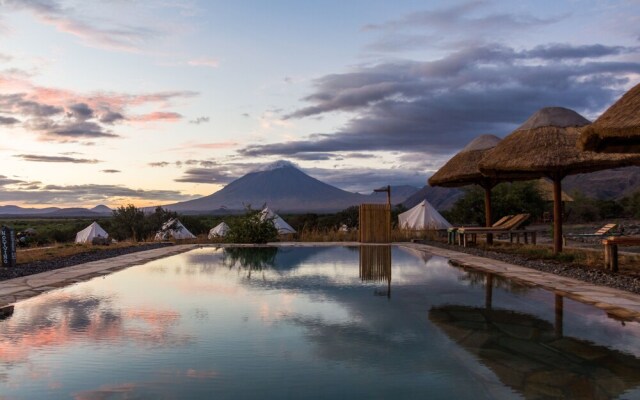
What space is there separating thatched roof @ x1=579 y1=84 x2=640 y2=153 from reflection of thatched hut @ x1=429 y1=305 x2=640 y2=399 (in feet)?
14.0

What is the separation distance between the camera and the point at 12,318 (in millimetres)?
6102

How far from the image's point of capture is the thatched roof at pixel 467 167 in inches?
678

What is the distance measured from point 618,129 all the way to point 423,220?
1590cm

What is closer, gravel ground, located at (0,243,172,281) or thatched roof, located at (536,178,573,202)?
gravel ground, located at (0,243,172,281)

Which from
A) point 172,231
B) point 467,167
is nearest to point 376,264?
point 467,167

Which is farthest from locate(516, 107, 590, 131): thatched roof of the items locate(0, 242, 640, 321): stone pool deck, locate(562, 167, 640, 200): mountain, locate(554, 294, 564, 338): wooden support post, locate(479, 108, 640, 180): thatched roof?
locate(562, 167, 640, 200): mountain

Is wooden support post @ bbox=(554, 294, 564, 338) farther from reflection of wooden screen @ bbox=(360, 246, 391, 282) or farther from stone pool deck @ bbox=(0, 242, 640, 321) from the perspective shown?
reflection of wooden screen @ bbox=(360, 246, 391, 282)

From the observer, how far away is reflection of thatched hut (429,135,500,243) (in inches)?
680

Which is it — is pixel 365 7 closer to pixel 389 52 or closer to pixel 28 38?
pixel 389 52

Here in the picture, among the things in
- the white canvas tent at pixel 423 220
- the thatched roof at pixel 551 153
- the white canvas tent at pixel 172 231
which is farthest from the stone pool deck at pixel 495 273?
the white canvas tent at pixel 172 231

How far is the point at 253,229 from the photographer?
1945 cm

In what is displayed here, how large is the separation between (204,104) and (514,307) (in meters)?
13.6

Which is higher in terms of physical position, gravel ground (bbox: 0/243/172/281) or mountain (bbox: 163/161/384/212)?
mountain (bbox: 163/161/384/212)

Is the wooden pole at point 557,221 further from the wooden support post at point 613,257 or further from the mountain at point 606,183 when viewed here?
the mountain at point 606,183
